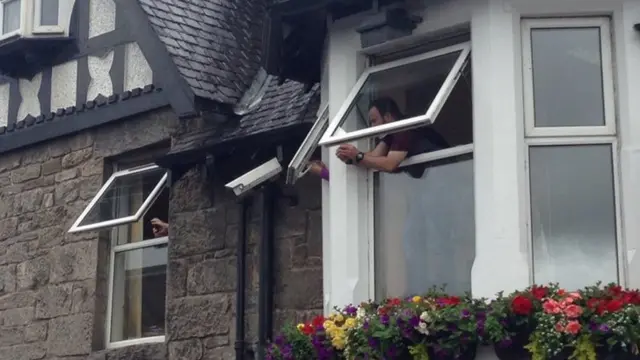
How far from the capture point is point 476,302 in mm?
6953

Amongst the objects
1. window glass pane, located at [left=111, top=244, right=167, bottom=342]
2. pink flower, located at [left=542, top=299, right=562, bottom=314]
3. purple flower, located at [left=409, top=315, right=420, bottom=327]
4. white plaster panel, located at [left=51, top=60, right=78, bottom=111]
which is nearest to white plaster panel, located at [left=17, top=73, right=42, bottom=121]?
white plaster panel, located at [left=51, top=60, right=78, bottom=111]

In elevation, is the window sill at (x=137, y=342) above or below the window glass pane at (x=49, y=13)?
below

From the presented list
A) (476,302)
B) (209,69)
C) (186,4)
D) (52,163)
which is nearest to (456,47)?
(476,302)

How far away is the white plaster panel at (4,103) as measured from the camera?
11.7 metres

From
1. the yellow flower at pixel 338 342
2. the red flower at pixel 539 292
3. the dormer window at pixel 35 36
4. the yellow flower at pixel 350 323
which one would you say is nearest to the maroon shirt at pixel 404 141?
the yellow flower at pixel 350 323

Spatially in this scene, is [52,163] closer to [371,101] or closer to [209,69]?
[209,69]

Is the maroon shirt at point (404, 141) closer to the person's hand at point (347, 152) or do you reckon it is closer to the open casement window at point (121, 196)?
the person's hand at point (347, 152)

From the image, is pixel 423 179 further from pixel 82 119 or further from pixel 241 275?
pixel 82 119

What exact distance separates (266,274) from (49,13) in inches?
148

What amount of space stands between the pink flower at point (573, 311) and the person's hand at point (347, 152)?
1.83 meters

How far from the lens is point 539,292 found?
269 inches

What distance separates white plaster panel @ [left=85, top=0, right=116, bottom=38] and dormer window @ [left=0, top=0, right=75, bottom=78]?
233 mm

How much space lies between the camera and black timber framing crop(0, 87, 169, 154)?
10.2 metres

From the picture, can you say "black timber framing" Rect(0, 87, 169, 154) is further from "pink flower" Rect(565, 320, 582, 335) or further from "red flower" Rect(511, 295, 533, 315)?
"pink flower" Rect(565, 320, 582, 335)
